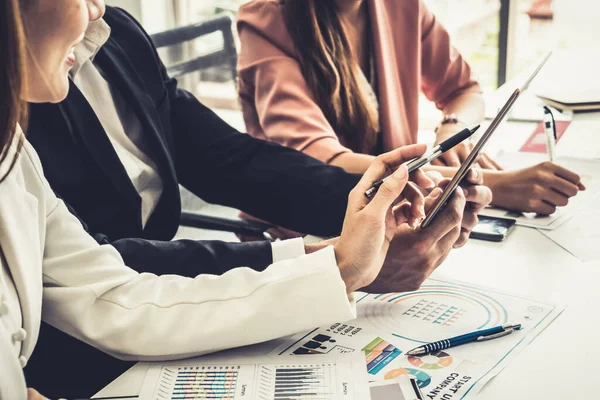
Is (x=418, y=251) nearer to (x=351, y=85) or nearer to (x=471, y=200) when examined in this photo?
(x=471, y=200)

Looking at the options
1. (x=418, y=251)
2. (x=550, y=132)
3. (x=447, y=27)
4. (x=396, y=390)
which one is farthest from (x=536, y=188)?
(x=447, y=27)

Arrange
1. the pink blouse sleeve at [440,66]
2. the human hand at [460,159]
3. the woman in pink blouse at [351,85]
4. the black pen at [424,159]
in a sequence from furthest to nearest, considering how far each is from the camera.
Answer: the pink blouse sleeve at [440,66], the human hand at [460,159], the woman in pink blouse at [351,85], the black pen at [424,159]

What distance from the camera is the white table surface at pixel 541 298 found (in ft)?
2.60

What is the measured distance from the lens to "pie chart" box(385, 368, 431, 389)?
0.80 meters

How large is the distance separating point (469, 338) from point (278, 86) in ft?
2.76

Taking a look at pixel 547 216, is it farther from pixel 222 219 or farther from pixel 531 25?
pixel 531 25

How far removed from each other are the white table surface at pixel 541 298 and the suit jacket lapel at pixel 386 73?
544 mm

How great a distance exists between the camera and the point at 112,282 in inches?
35.5

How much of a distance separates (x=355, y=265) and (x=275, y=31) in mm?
830

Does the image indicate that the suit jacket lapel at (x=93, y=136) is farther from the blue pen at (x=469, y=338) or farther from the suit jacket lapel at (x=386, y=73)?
the suit jacket lapel at (x=386, y=73)

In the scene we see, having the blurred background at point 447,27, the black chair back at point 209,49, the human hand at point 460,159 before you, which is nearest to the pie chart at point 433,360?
the human hand at point 460,159

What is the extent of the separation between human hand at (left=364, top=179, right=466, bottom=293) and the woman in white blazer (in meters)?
0.10

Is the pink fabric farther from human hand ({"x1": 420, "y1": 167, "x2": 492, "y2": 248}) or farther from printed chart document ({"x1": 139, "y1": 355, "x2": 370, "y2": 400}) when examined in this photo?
printed chart document ({"x1": 139, "y1": 355, "x2": 370, "y2": 400})

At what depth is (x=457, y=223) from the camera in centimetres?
105
